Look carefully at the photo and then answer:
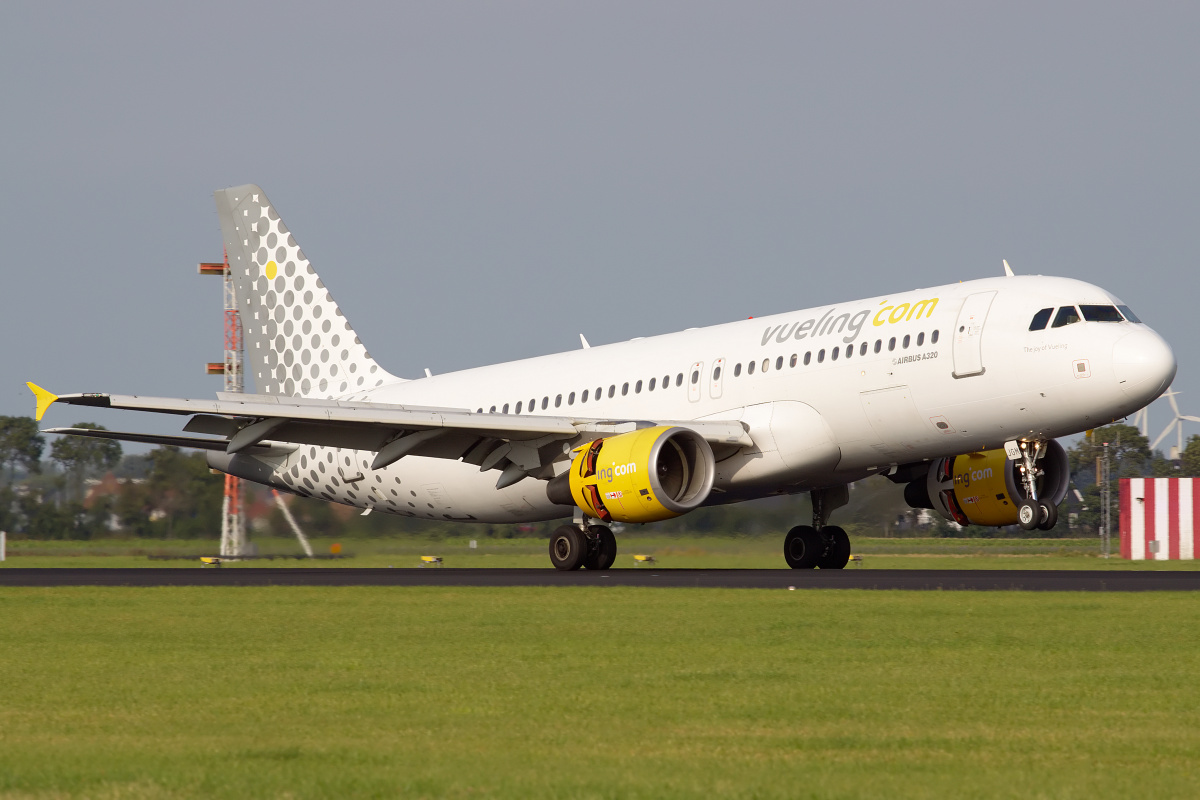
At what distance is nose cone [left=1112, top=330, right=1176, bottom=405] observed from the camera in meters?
23.2

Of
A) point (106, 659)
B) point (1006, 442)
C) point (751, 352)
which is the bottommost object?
point (106, 659)

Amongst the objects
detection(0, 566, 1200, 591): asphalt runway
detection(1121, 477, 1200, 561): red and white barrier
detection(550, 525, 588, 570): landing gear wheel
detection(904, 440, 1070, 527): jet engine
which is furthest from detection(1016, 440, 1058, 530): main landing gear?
detection(1121, 477, 1200, 561): red and white barrier

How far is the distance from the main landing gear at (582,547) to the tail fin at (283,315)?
9.46 metres

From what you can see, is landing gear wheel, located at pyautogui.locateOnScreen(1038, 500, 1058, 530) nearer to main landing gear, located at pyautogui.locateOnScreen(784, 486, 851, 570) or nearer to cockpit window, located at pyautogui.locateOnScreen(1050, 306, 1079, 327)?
cockpit window, located at pyautogui.locateOnScreen(1050, 306, 1079, 327)

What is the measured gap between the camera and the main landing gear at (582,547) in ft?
90.7

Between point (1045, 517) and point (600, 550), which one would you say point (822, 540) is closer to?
point (600, 550)

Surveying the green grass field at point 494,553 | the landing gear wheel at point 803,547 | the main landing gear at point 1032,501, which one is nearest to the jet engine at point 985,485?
the main landing gear at point 1032,501

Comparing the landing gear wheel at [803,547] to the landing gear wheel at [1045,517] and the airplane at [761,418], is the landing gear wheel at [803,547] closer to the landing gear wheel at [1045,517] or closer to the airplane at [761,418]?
the airplane at [761,418]

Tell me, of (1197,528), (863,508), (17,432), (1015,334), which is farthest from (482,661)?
(17,432)

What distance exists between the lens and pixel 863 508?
32.1 m

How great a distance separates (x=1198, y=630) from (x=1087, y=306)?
10.5 m

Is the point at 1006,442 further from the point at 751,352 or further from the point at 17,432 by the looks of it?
the point at 17,432

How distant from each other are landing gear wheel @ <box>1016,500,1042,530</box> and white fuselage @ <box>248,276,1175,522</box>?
1132 mm

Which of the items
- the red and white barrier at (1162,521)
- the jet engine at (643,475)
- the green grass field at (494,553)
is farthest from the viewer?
the red and white barrier at (1162,521)
